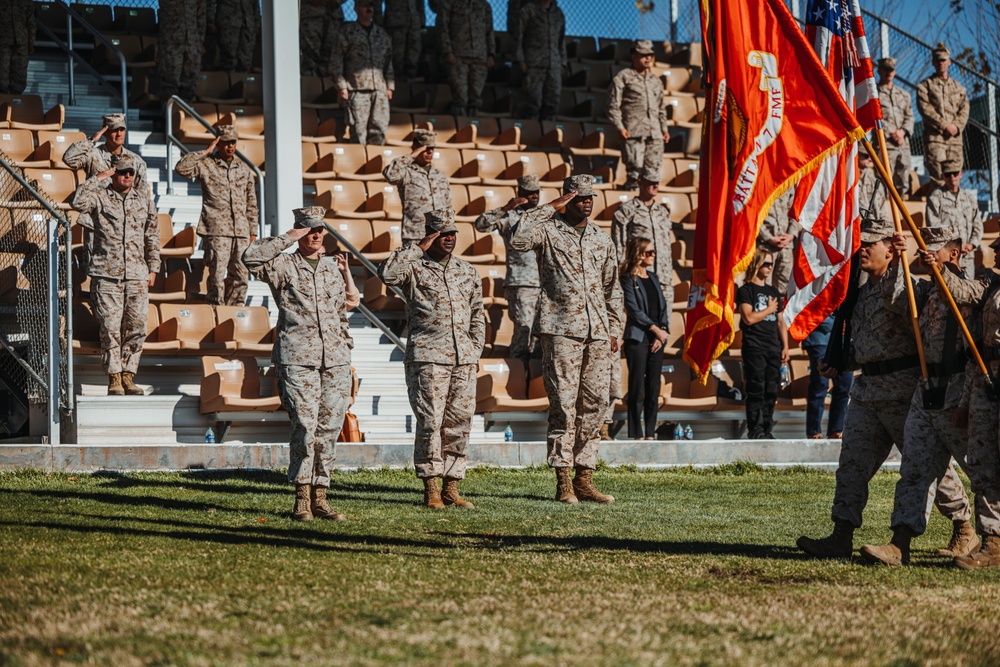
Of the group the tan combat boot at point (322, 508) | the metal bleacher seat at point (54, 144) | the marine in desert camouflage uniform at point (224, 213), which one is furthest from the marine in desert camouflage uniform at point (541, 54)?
the tan combat boot at point (322, 508)

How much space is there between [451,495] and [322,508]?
1.16m

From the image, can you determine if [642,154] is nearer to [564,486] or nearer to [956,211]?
[956,211]

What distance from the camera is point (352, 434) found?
12.6 m

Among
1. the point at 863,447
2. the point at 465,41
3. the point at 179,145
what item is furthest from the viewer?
the point at 465,41

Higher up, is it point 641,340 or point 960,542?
point 641,340

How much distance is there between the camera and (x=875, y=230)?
7.90 metres

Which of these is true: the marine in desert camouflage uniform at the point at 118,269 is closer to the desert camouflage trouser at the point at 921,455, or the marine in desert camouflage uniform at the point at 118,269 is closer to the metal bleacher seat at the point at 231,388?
the metal bleacher seat at the point at 231,388

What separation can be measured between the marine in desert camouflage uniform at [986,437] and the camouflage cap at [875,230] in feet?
2.41

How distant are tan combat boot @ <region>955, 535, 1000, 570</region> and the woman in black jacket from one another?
20.6 feet

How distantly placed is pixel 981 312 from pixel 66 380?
7.75 meters

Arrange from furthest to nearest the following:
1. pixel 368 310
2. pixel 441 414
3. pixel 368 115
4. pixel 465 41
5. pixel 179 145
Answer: pixel 465 41
pixel 368 115
pixel 179 145
pixel 368 310
pixel 441 414

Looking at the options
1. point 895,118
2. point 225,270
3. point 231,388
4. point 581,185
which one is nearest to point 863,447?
point 581,185

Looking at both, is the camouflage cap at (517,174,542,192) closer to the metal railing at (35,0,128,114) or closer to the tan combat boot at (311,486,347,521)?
the tan combat boot at (311,486,347,521)

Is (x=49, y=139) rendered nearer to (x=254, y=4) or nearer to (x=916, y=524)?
(x=254, y=4)
